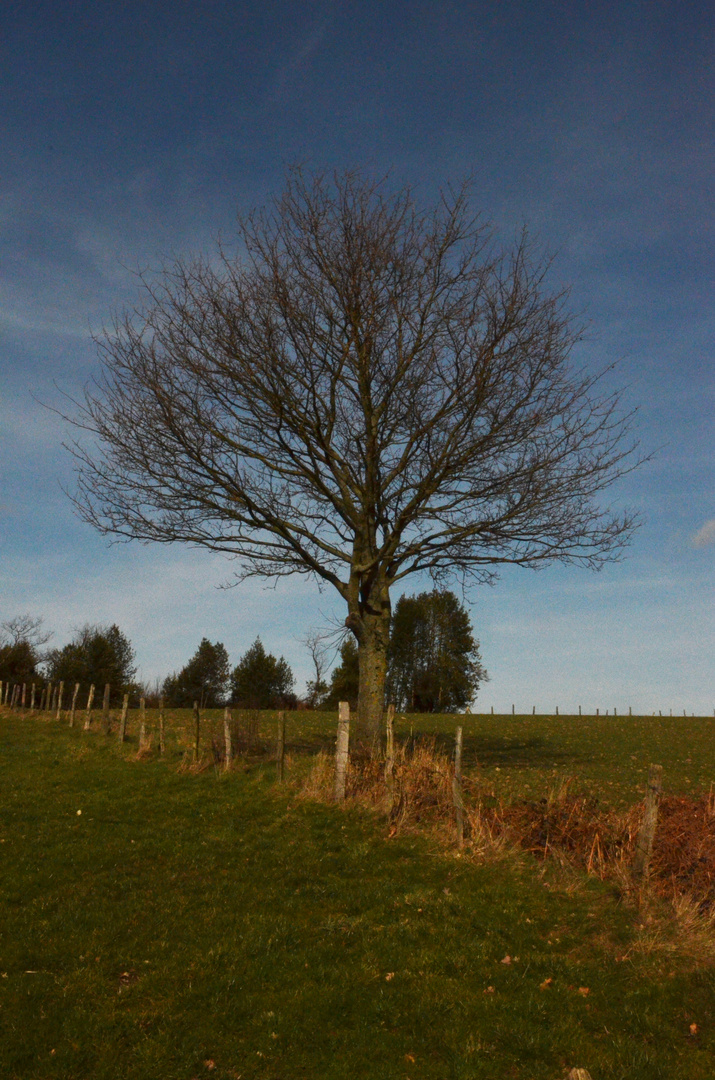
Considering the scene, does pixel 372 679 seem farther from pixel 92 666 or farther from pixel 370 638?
pixel 92 666

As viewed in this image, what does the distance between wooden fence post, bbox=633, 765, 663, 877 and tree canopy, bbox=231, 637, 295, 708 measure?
7532 centimetres

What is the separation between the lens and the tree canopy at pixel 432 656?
73000 mm

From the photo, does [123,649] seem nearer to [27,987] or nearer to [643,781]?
[643,781]

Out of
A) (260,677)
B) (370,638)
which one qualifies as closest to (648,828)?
(370,638)

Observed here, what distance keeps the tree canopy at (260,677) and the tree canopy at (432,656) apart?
14.1 m

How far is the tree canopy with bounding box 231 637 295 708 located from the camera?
3321 inches

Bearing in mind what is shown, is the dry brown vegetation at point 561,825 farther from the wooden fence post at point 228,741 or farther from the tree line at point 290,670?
the tree line at point 290,670

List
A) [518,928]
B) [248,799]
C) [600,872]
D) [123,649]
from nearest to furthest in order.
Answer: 1. [518,928]
2. [600,872]
3. [248,799]
4. [123,649]

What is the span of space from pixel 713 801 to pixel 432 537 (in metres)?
9.14

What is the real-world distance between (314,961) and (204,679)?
85.0 meters

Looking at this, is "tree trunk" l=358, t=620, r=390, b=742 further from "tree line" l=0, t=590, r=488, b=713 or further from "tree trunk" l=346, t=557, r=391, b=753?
"tree line" l=0, t=590, r=488, b=713

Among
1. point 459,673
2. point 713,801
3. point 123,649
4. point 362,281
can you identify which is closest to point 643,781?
point 713,801

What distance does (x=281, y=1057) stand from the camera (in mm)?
6305

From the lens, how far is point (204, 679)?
9019 cm
